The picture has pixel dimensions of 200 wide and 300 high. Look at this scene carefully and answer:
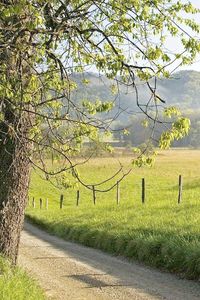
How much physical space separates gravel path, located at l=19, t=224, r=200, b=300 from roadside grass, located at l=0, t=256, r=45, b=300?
1105 millimetres

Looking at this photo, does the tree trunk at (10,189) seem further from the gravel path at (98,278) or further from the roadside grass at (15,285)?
the gravel path at (98,278)

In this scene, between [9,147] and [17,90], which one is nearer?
[17,90]

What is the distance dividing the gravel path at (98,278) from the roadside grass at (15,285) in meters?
1.11

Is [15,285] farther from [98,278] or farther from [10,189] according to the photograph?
[98,278]

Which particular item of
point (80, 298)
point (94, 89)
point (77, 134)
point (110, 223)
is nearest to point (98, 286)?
point (80, 298)

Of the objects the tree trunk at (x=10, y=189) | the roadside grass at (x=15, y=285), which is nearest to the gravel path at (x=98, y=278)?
the roadside grass at (x=15, y=285)

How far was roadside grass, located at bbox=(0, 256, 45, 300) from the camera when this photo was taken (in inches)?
308

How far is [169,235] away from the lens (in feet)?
47.9

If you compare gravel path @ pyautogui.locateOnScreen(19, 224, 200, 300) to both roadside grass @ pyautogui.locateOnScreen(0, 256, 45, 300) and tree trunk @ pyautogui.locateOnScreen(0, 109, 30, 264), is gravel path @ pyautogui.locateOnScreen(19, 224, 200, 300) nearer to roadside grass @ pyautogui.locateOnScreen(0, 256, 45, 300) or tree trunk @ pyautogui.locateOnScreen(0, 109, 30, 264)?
roadside grass @ pyautogui.locateOnScreen(0, 256, 45, 300)

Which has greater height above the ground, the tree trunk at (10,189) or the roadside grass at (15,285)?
the tree trunk at (10,189)

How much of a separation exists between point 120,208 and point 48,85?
51.9ft

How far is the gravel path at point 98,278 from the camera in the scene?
34.0ft

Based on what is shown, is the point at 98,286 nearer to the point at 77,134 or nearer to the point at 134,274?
the point at 134,274

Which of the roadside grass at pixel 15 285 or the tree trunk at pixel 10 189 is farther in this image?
the tree trunk at pixel 10 189
